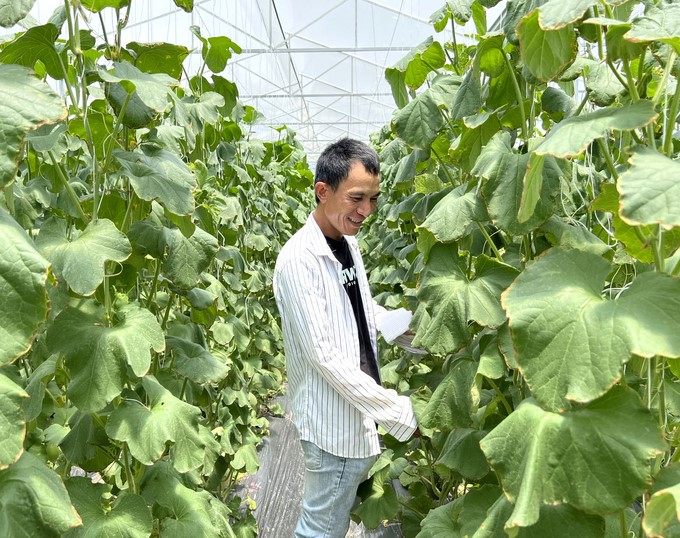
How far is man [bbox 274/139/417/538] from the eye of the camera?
6.94ft

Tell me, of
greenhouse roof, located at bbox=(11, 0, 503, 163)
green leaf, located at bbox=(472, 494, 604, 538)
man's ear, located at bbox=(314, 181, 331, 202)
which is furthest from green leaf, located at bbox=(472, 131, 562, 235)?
greenhouse roof, located at bbox=(11, 0, 503, 163)

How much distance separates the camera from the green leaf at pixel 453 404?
169 cm

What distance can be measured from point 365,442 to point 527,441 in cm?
123

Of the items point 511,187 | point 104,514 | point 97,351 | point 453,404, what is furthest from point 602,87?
point 104,514

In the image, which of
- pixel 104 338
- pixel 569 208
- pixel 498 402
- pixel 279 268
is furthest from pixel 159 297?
pixel 569 208

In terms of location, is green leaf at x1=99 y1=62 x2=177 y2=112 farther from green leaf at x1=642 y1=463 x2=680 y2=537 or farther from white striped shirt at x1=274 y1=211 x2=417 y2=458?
green leaf at x1=642 y1=463 x2=680 y2=537

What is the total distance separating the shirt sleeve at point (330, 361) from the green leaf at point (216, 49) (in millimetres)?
1187

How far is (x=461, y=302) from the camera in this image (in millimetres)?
1646

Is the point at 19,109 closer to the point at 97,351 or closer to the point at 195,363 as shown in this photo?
the point at 97,351

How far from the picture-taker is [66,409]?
6.63 ft

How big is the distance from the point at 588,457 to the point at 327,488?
4.48 ft

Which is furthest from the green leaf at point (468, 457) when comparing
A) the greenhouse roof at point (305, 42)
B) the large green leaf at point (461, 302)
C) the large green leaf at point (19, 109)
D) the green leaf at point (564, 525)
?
the greenhouse roof at point (305, 42)

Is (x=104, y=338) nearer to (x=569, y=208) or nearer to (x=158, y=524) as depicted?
(x=158, y=524)

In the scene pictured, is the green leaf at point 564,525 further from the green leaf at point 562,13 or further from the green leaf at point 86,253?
the green leaf at point 86,253
